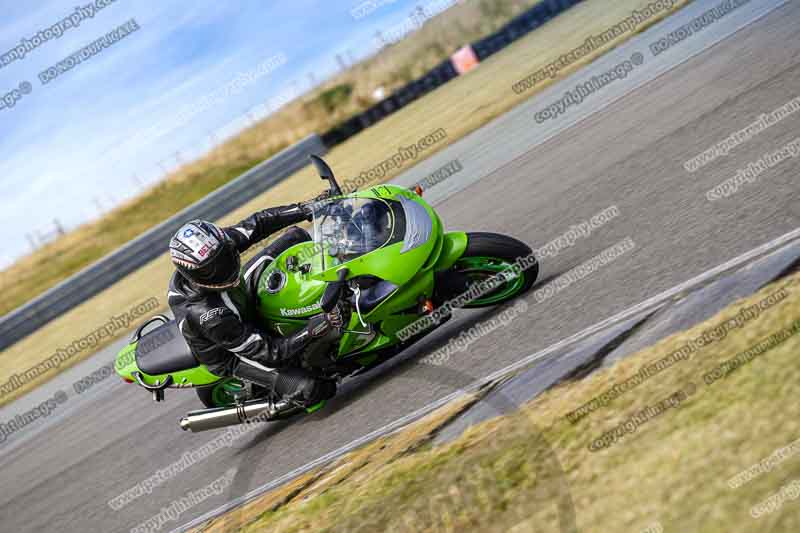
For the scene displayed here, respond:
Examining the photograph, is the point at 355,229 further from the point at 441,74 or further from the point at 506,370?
the point at 441,74

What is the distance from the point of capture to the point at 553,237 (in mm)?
6953

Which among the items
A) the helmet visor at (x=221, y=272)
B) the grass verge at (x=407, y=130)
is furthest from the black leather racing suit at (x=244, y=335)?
the grass verge at (x=407, y=130)

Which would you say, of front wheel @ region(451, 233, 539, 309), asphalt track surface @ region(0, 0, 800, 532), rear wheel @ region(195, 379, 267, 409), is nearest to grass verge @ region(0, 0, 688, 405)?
asphalt track surface @ region(0, 0, 800, 532)

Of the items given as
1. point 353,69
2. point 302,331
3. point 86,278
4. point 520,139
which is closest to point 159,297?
point 86,278

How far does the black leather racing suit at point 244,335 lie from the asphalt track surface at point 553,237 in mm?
480

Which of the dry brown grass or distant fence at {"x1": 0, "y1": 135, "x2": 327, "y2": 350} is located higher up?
the dry brown grass

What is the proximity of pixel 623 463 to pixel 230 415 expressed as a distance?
12.2 ft

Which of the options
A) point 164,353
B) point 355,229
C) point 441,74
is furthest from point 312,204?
point 441,74

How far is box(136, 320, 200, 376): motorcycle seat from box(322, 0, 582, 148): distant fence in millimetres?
15107

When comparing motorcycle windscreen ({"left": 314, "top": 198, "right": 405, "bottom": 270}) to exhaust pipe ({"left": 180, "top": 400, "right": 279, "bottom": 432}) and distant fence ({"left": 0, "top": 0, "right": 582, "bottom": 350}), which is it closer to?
exhaust pipe ({"left": 180, "top": 400, "right": 279, "bottom": 432})

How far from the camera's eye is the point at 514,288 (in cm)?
586

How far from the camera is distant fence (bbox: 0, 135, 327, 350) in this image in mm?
15578

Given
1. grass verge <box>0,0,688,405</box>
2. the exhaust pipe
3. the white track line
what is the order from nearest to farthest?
the white track line < the exhaust pipe < grass verge <box>0,0,688,405</box>

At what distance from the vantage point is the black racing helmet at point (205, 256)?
5.21 m
